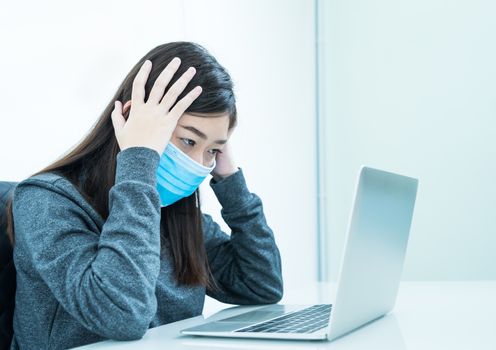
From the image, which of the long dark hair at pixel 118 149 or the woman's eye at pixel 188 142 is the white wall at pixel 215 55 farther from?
the woman's eye at pixel 188 142

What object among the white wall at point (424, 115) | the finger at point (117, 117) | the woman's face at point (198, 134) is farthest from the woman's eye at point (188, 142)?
the white wall at point (424, 115)

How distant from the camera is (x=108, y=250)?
88 cm

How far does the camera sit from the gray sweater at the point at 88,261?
85cm

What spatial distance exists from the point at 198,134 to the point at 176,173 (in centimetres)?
8

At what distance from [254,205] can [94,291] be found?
21.8 inches

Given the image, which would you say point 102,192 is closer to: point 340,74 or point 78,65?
point 78,65

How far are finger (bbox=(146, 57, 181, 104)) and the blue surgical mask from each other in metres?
0.08

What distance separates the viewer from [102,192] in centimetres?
107

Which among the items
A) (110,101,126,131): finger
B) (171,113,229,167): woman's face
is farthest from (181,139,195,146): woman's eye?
(110,101,126,131): finger

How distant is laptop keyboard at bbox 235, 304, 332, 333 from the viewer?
83 cm

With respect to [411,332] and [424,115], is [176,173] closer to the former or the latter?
[411,332]

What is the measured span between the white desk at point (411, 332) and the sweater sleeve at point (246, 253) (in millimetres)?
89

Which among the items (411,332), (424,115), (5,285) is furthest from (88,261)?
(424,115)

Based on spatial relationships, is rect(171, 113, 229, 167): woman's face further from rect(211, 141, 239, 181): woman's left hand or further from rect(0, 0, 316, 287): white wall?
rect(0, 0, 316, 287): white wall
